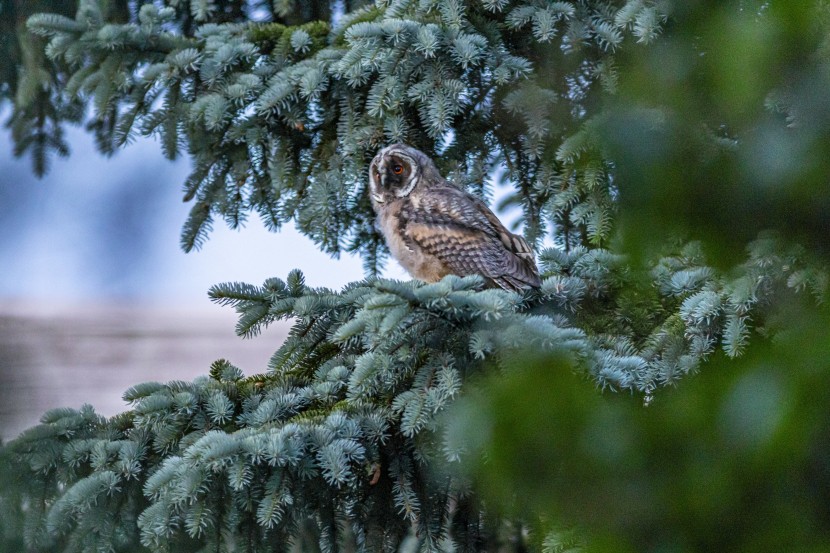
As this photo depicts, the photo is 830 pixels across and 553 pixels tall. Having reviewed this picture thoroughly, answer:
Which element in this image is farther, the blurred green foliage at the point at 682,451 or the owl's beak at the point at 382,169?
the owl's beak at the point at 382,169

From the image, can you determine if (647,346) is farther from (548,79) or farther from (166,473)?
(166,473)

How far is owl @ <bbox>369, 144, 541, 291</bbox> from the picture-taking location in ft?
9.52

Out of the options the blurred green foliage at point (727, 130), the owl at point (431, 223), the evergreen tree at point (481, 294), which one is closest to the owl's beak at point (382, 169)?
the owl at point (431, 223)

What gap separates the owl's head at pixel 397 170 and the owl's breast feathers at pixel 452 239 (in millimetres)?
58

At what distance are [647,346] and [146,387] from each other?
53.7 inches

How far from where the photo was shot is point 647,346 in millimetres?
2379

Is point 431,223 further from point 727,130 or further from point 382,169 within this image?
point 727,130

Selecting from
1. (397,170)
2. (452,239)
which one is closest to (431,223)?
(452,239)

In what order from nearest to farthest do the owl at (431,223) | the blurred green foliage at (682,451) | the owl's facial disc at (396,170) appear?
1. the blurred green foliage at (682,451)
2. the owl at (431,223)
3. the owl's facial disc at (396,170)

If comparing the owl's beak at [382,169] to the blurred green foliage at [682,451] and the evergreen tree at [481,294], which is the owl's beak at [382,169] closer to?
the evergreen tree at [481,294]

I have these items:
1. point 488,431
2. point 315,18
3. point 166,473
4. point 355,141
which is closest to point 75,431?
point 166,473

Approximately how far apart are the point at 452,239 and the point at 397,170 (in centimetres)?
34

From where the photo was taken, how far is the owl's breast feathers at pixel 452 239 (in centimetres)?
282

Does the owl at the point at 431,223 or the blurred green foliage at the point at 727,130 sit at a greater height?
the owl at the point at 431,223
